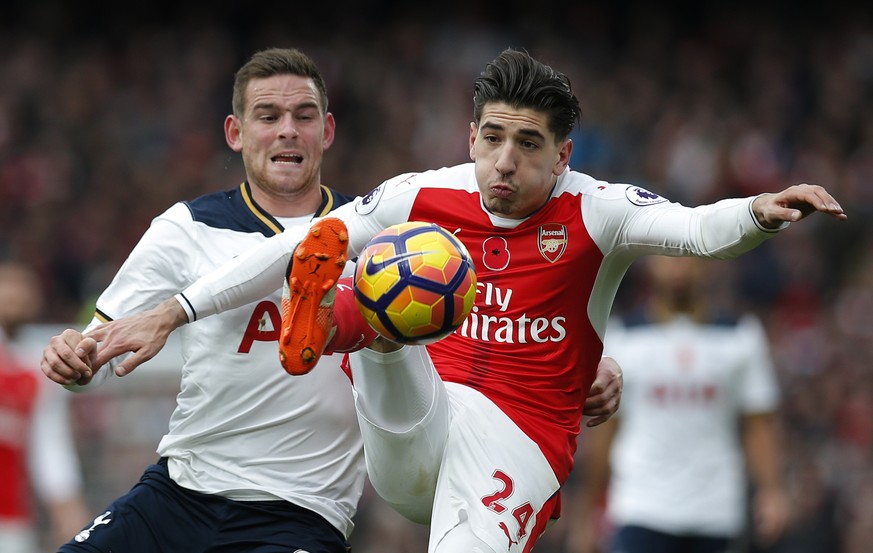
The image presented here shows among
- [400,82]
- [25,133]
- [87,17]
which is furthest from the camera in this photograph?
[87,17]

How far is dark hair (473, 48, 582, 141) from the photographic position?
5043mm

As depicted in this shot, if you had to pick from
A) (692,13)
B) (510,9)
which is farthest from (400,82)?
(692,13)

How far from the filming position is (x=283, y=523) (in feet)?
16.8

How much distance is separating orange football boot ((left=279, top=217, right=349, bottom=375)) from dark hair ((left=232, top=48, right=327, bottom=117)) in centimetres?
127

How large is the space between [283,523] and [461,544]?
74cm

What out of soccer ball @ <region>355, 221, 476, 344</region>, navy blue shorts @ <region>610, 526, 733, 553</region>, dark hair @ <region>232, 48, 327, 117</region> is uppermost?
dark hair @ <region>232, 48, 327, 117</region>

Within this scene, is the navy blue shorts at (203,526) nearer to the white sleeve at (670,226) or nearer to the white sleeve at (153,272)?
the white sleeve at (153,272)

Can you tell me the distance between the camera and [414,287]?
14.9 feet

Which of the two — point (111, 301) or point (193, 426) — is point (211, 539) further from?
point (111, 301)

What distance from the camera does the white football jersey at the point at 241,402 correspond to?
5.20 m

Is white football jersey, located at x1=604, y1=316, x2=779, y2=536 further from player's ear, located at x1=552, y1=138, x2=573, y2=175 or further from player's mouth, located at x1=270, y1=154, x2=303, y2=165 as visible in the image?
player's mouth, located at x1=270, y1=154, x2=303, y2=165

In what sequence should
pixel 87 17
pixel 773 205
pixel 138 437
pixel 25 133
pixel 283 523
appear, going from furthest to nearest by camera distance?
1. pixel 87 17
2. pixel 25 133
3. pixel 138 437
4. pixel 283 523
5. pixel 773 205

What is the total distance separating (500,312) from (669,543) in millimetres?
3696

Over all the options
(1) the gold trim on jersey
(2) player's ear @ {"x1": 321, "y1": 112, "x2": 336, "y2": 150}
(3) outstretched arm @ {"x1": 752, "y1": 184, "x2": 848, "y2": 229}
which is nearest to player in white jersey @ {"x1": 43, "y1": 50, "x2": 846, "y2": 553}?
(3) outstretched arm @ {"x1": 752, "y1": 184, "x2": 848, "y2": 229}
